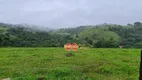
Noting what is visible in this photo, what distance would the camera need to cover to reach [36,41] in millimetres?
38594

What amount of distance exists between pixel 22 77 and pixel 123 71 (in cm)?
493

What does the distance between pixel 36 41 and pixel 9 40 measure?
5.69 m

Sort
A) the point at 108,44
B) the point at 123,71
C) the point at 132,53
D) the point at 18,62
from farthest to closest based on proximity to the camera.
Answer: the point at 108,44 < the point at 132,53 < the point at 18,62 < the point at 123,71

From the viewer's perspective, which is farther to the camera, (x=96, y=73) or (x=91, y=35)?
(x=91, y=35)

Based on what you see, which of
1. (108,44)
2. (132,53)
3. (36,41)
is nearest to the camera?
(132,53)

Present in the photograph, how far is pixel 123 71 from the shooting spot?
43.5 feet

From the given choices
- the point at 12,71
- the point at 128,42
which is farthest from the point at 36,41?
the point at 12,71

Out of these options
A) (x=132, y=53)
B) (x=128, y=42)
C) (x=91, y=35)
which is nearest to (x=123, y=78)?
(x=132, y=53)

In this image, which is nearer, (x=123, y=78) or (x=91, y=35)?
(x=123, y=78)

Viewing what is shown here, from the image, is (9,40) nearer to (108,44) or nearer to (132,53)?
(108,44)

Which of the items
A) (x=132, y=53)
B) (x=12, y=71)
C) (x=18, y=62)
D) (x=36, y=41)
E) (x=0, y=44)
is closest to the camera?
(x=12, y=71)

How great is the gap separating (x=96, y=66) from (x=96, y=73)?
4.32ft

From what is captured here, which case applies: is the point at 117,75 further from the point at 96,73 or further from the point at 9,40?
the point at 9,40

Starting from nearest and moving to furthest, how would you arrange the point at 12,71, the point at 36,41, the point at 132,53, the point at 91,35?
the point at 12,71, the point at 132,53, the point at 36,41, the point at 91,35
